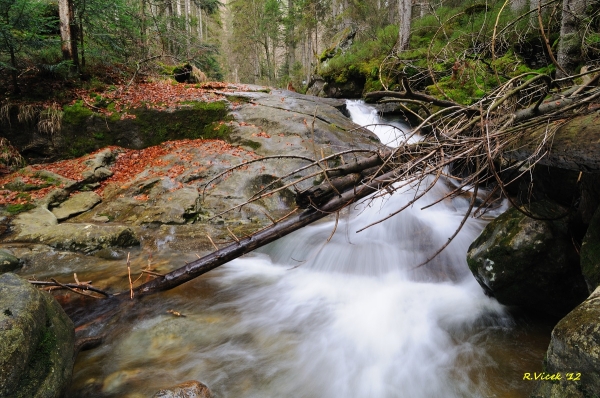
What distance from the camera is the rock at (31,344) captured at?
2.00 metres

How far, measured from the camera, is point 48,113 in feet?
27.7

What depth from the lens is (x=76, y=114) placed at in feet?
28.8

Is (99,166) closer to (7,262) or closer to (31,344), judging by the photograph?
(7,262)

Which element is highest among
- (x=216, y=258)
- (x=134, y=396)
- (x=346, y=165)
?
(x=346, y=165)

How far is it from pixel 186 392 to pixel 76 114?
364 inches

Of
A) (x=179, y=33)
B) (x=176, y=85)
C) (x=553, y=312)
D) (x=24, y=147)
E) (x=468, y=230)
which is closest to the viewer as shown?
(x=553, y=312)

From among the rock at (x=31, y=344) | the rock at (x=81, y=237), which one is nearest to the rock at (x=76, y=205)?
the rock at (x=81, y=237)

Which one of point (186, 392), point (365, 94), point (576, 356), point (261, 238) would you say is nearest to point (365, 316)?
point (261, 238)

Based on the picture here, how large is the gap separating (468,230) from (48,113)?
10.9 metres

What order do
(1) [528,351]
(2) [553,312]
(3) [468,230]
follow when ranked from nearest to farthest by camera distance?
(1) [528,351], (2) [553,312], (3) [468,230]

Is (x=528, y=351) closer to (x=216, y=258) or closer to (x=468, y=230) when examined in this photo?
(x=468, y=230)

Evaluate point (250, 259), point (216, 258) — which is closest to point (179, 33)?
point (250, 259)

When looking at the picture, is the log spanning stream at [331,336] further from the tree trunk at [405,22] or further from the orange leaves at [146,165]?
the tree trunk at [405,22]

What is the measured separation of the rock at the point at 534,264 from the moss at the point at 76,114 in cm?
1033
